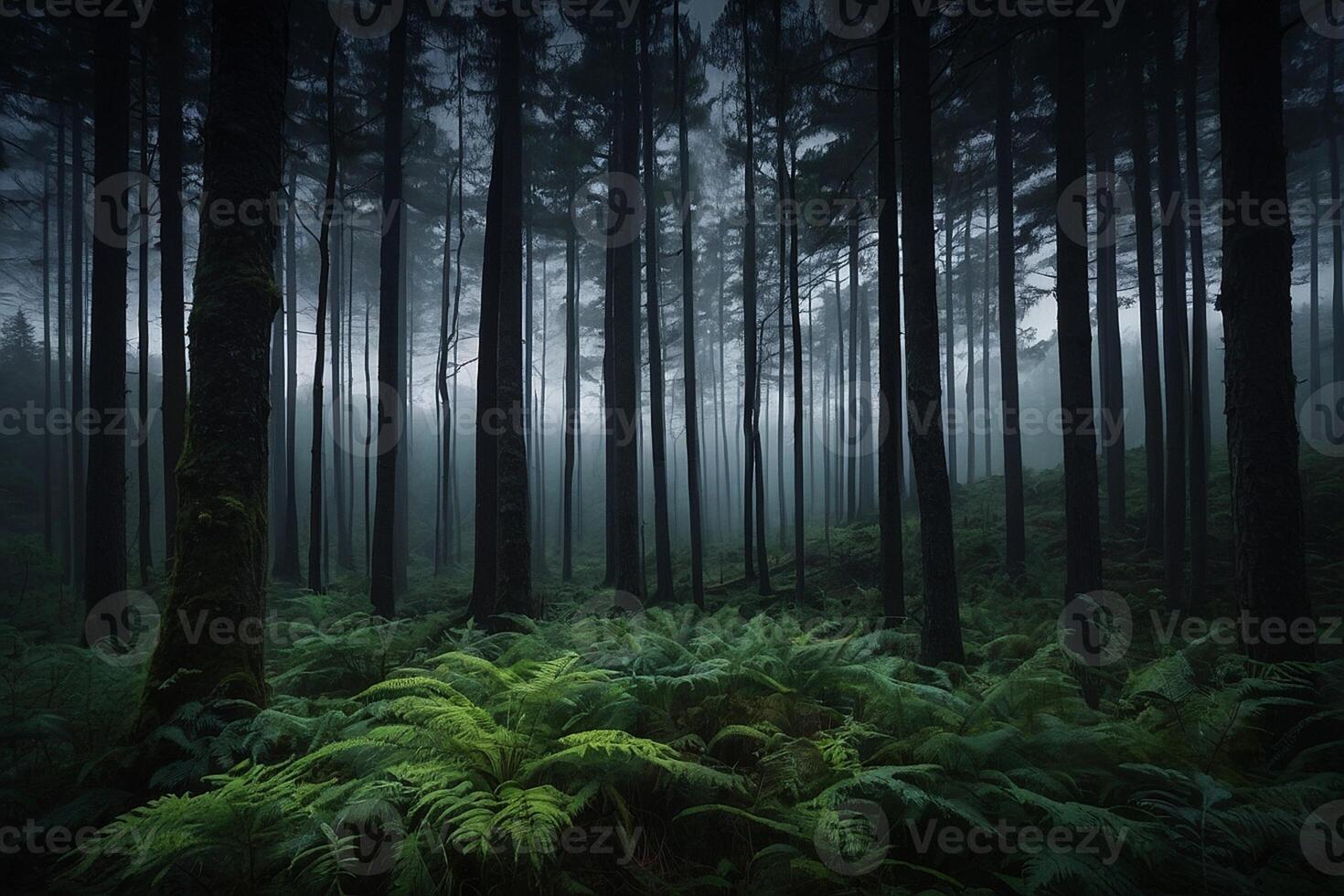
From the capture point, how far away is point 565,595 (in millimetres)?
13352

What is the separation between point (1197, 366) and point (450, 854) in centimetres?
1314

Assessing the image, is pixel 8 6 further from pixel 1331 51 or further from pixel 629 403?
pixel 1331 51

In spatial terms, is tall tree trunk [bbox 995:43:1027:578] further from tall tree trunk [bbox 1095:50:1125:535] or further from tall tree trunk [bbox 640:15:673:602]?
tall tree trunk [bbox 640:15:673:602]

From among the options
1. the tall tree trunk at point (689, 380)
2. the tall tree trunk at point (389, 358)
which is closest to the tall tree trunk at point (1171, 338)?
the tall tree trunk at point (689, 380)

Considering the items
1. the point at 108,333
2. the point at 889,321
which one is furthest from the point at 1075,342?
the point at 108,333

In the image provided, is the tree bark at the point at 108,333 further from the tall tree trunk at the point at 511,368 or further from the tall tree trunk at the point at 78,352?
the tall tree trunk at the point at 78,352

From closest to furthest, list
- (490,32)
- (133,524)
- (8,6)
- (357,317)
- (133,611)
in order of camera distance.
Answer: (133,611), (8,6), (490,32), (133,524), (357,317)

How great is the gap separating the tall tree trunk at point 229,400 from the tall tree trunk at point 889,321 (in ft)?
21.7

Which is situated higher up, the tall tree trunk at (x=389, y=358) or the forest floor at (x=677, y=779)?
the tall tree trunk at (x=389, y=358)

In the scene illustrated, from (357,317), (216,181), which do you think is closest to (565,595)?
(216,181)

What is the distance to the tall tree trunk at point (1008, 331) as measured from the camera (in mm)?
11867

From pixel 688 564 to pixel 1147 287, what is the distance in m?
14.5

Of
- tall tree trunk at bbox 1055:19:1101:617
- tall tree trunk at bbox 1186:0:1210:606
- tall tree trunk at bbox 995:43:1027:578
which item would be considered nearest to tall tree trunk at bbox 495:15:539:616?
tall tree trunk at bbox 1055:19:1101:617

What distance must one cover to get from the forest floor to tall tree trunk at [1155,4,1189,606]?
5653 mm
